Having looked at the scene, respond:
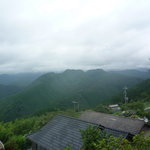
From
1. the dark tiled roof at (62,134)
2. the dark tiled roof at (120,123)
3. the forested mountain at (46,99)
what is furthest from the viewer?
the forested mountain at (46,99)

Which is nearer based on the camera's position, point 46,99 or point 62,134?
point 62,134

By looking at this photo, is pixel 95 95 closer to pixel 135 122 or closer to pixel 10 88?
pixel 135 122

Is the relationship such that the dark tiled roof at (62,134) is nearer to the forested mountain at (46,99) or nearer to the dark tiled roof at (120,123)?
the dark tiled roof at (120,123)

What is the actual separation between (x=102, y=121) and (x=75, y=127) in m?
16.2

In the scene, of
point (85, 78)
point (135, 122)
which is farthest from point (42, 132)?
point (85, 78)

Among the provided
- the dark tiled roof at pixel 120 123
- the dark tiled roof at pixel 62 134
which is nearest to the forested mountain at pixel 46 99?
the dark tiled roof at pixel 120 123

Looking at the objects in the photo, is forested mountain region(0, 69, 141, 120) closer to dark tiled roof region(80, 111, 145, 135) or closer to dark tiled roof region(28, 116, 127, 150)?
dark tiled roof region(80, 111, 145, 135)

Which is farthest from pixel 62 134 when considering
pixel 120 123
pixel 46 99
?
pixel 46 99

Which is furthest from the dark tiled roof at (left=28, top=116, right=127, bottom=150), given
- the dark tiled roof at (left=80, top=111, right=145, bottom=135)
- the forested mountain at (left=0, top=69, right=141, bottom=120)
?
the forested mountain at (left=0, top=69, right=141, bottom=120)

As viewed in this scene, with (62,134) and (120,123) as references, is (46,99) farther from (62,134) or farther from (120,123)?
(62,134)

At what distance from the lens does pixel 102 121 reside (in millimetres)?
25969

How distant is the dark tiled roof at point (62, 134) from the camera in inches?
382

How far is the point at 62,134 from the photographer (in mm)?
10961

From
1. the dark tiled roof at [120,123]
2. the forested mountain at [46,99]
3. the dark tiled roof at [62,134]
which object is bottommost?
the forested mountain at [46,99]
